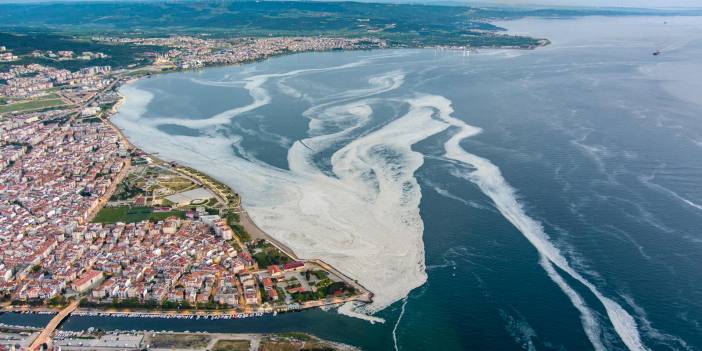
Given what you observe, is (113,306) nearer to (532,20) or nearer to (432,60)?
(432,60)

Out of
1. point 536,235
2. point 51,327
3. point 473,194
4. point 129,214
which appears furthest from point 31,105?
point 536,235

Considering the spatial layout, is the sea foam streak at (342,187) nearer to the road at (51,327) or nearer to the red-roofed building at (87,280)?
the red-roofed building at (87,280)

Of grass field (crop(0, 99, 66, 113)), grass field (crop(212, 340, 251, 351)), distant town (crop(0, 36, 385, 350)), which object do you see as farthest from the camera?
grass field (crop(0, 99, 66, 113))

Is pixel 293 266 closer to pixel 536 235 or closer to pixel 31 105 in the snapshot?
pixel 536 235

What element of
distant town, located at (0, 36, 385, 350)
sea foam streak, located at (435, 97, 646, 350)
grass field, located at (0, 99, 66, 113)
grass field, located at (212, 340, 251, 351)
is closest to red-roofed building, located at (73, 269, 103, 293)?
distant town, located at (0, 36, 385, 350)

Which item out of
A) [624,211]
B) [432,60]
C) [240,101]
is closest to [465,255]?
[624,211]

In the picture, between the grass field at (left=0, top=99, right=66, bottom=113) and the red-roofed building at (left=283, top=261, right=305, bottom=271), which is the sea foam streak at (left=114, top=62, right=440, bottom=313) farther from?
the grass field at (left=0, top=99, right=66, bottom=113)

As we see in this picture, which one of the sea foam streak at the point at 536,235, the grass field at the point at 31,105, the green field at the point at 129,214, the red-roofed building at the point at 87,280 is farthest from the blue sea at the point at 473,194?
the grass field at the point at 31,105
